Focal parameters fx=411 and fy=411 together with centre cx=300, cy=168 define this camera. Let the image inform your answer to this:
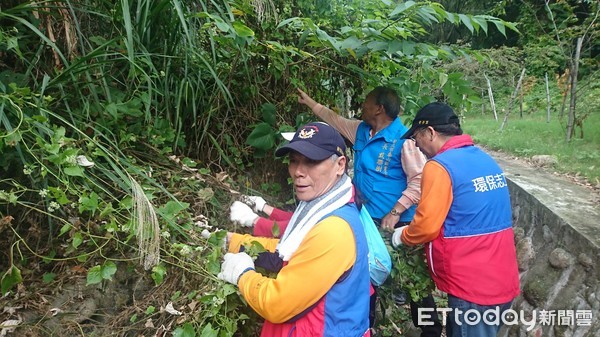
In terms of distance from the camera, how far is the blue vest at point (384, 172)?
112 inches

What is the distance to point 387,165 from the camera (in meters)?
2.85

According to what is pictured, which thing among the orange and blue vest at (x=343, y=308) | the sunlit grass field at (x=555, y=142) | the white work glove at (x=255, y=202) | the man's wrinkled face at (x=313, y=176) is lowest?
the sunlit grass field at (x=555, y=142)

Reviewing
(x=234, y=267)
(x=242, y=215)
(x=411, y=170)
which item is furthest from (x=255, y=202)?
(x=411, y=170)

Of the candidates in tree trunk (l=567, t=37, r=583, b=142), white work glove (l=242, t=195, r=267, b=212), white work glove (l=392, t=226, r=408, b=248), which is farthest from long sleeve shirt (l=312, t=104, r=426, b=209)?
tree trunk (l=567, t=37, r=583, b=142)

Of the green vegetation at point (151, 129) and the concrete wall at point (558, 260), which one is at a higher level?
the green vegetation at point (151, 129)

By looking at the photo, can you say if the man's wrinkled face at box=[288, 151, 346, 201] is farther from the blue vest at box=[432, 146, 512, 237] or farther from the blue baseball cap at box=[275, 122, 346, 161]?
the blue vest at box=[432, 146, 512, 237]

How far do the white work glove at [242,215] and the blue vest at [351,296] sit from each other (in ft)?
2.45

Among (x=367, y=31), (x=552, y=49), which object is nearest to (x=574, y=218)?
(x=367, y=31)

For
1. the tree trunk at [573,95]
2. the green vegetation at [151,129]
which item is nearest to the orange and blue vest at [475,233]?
the green vegetation at [151,129]

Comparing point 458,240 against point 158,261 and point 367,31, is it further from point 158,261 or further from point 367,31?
point 158,261

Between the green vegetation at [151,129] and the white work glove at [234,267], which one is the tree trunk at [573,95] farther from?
the white work glove at [234,267]

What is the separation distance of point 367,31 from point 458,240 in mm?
1280

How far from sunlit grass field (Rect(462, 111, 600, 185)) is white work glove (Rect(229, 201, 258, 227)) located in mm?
4086

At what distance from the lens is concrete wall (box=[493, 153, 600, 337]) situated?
304cm
